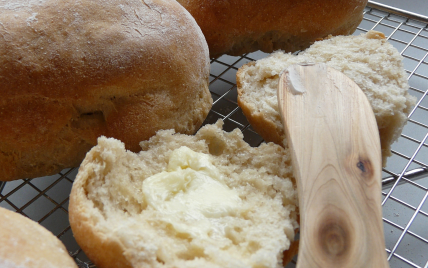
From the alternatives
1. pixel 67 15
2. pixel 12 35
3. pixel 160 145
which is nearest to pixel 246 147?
pixel 160 145

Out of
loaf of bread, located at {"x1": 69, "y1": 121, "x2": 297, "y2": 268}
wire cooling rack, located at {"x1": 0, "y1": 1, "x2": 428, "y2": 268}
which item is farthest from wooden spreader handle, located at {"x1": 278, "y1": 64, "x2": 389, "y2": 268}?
wire cooling rack, located at {"x1": 0, "y1": 1, "x2": 428, "y2": 268}

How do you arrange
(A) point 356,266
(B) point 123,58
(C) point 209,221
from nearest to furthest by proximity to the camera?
1. (A) point 356,266
2. (C) point 209,221
3. (B) point 123,58

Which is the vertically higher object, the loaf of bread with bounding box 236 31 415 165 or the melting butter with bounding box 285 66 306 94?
the melting butter with bounding box 285 66 306 94

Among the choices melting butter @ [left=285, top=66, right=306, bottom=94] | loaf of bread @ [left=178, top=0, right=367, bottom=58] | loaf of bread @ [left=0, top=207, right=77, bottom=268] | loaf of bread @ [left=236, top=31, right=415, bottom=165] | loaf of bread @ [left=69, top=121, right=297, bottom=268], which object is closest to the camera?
loaf of bread @ [left=0, top=207, right=77, bottom=268]

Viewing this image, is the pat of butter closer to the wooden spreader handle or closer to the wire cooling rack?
the wooden spreader handle

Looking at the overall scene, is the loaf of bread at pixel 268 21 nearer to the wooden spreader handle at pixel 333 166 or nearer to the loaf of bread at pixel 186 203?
the wooden spreader handle at pixel 333 166

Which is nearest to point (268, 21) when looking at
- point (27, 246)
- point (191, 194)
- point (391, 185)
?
point (391, 185)

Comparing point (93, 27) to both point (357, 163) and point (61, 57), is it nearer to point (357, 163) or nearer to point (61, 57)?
point (61, 57)
